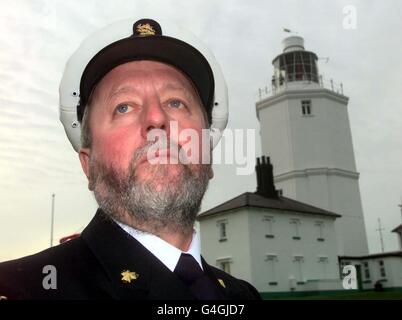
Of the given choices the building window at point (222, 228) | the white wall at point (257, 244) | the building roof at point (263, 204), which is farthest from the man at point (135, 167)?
the white wall at point (257, 244)

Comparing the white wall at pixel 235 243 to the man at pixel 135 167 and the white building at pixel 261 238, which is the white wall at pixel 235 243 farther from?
the man at pixel 135 167

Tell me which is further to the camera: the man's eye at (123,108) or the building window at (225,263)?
the building window at (225,263)

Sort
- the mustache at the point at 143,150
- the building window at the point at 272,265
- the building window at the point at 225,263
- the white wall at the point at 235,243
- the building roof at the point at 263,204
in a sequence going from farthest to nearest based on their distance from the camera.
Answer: the building window at the point at 225,263 → the building roof at the point at 263,204 → the white wall at the point at 235,243 → the building window at the point at 272,265 → the mustache at the point at 143,150

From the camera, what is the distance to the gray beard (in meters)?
1.32

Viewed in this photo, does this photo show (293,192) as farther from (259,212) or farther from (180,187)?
(180,187)

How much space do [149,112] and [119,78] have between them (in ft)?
0.57

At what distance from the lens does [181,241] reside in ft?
4.84

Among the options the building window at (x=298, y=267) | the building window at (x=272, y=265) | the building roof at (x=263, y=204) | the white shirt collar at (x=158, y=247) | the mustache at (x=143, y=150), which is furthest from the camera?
the building roof at (x=263, y=204)

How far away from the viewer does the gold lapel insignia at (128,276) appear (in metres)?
1.32

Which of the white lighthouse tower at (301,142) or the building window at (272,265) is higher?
the white lighthouse tower at (301,142)

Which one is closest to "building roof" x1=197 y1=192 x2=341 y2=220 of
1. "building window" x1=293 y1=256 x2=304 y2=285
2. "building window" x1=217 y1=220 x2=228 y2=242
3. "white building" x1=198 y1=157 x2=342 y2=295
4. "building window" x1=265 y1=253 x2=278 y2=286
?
"white building" x1=198 y1=157 x2=342 y2=295

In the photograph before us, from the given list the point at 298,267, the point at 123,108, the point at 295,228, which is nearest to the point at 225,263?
the point at 295,228

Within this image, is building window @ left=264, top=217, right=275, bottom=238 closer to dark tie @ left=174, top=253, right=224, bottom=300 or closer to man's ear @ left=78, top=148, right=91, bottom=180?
dark tie @ left=174, top=253, right=224, bottom=300
